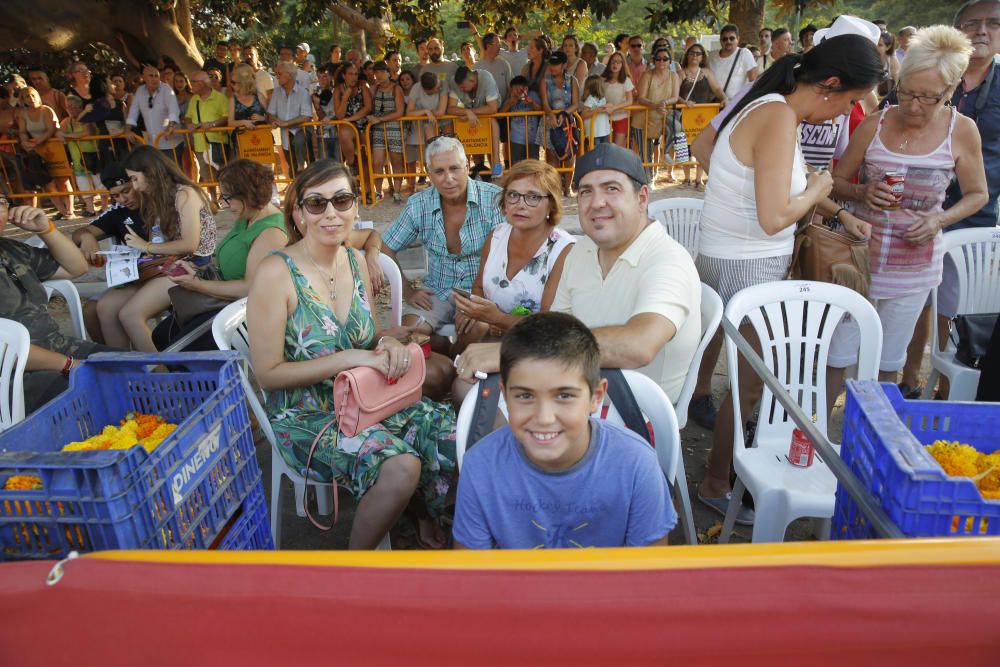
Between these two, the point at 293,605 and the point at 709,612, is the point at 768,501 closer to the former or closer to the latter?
the point at 709,612

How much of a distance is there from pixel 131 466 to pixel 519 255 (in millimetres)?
2181

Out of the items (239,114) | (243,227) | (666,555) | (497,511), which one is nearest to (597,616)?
(666,555)

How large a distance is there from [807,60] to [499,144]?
265 inches

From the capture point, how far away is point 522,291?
3.41 m

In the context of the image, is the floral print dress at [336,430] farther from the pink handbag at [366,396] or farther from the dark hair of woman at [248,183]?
the dark hair of woman at [248,183]

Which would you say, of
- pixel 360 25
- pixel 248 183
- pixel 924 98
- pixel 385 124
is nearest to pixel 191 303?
pixel 248 183

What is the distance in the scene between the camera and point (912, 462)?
1.33m

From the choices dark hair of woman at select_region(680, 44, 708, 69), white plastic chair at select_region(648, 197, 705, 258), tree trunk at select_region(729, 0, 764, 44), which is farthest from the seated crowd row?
tree trunk at select_region(729, 0, 764, 44)

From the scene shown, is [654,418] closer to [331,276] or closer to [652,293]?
[652,293]

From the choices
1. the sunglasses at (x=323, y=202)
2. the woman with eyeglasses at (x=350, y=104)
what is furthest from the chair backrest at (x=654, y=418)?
the woman with eyeglasses at (x=350, y=104)

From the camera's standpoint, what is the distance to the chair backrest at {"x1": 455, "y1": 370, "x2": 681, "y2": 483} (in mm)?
2223

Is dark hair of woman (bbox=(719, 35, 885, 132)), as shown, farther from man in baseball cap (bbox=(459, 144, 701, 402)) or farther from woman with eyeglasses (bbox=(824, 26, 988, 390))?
man in baseball cap (bbox=(459, 144, 701, 402))

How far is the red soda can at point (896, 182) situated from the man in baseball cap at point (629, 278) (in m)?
1.37

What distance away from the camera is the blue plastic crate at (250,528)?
216 centimetres
